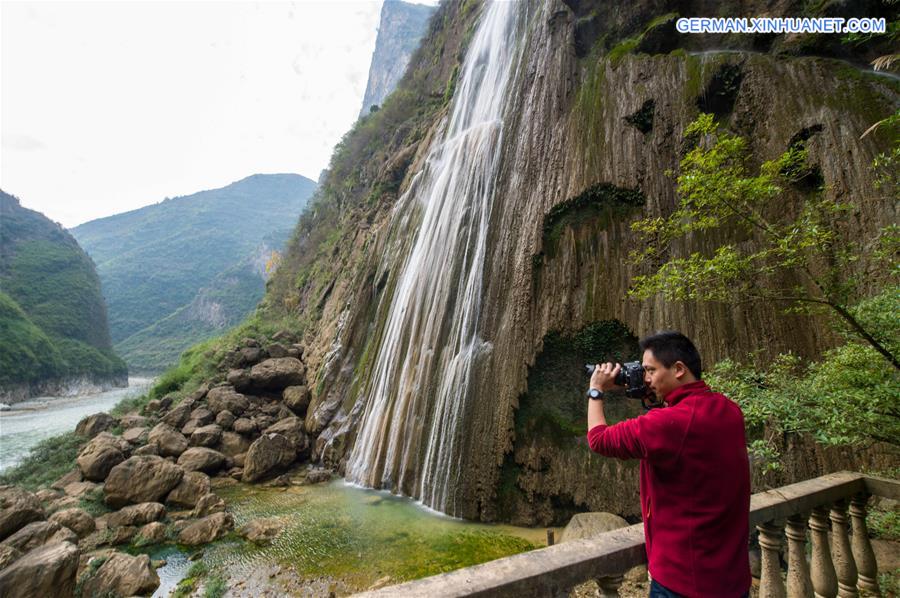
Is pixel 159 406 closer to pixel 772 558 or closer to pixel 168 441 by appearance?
pixel 168 441

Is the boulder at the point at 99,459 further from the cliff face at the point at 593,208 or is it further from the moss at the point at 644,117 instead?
the moss at the point at 644,117

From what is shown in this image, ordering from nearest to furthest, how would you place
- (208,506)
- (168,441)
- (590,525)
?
(590,525)
(208,506)
(168,441)

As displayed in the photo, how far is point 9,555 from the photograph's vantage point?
6.30 metres

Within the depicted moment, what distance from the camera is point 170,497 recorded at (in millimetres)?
10195

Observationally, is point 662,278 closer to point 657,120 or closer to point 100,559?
point 657,120

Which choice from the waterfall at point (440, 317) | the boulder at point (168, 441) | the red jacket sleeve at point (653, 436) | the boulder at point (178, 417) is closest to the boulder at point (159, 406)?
the boulder at point (178, 417)

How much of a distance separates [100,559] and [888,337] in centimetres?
1083

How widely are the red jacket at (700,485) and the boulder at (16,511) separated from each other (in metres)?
10.5

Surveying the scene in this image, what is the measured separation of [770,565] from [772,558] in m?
0.05

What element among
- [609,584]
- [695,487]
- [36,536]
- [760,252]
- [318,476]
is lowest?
[318,476]

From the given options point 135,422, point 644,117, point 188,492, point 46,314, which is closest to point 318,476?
point 188,492

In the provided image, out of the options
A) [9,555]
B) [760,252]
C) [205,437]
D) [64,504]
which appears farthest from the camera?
[205,437]

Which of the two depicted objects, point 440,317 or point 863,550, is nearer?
point 863,550

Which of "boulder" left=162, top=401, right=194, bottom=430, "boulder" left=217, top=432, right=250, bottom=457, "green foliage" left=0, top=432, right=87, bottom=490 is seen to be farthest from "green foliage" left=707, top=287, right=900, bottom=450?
"green foliage" left=0, top=432, right=87, bottom=490
